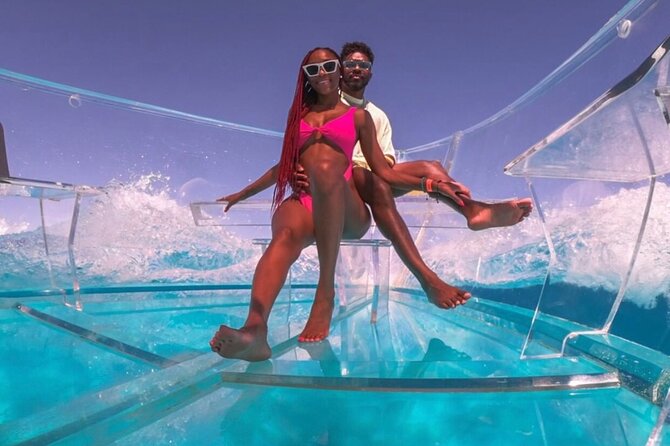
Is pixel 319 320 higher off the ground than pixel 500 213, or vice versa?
pixel 500 213

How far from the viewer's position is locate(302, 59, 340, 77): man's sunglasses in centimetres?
160

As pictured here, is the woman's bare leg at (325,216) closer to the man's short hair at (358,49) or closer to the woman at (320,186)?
the woman at (320,186)

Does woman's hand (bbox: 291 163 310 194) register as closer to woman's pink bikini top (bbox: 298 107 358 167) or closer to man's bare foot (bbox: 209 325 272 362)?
woman's pink bikini top (bbox: 298 107 358 167)

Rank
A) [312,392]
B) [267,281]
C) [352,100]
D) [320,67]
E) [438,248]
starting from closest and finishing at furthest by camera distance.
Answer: [312,392]
[267,281]
[320,67]
[352,100]
[438,248]

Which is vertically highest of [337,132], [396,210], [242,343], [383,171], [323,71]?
[323,71]

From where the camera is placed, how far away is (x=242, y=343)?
3.65ft

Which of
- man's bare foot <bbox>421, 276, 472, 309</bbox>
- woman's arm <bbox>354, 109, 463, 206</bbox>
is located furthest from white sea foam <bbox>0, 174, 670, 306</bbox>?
woman's arm <bbox>354, 109, 463, 206</bbox>

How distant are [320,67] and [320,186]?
17.8 inches

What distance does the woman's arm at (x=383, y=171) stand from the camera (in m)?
1.66

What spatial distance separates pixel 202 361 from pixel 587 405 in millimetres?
964

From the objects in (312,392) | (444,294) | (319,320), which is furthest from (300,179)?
(312,392)

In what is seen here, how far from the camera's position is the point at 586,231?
2068mm

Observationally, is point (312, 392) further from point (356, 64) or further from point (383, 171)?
point (356, 64)

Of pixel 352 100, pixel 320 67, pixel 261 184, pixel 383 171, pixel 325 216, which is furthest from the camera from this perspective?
pixel 352 100
